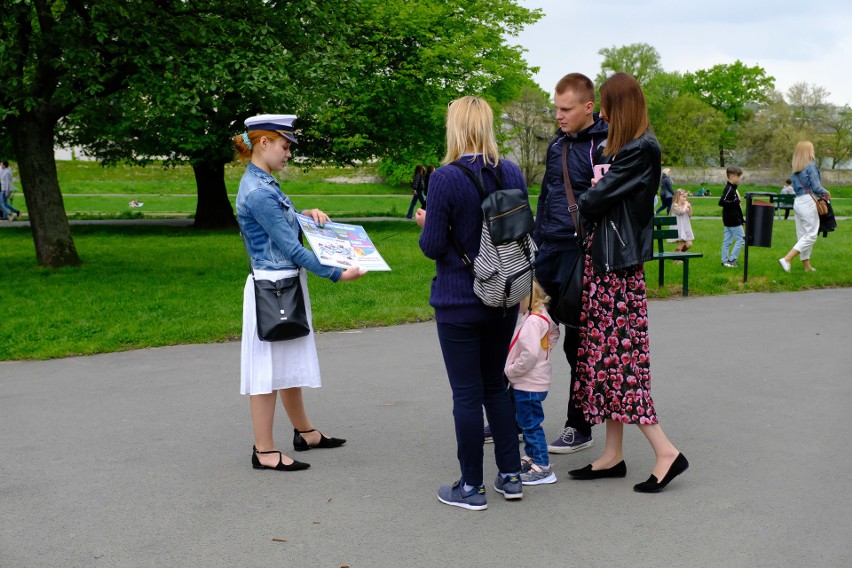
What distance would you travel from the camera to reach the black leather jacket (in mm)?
4598

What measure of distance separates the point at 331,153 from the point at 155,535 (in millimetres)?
23228

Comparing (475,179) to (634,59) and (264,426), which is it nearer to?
(264,426)

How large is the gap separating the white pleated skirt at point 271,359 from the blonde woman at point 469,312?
3.41 ft

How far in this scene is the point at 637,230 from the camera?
4.66m

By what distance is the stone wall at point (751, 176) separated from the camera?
69688mm

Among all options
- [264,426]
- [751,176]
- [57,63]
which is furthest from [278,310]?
[751,176]

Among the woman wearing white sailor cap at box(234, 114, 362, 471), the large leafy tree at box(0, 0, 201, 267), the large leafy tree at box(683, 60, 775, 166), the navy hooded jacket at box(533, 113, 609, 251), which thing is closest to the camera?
the woman wearing white sailor cap at box(234, 114, 362, 471)

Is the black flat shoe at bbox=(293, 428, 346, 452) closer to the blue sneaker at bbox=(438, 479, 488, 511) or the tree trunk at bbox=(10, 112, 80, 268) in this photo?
the blue sneaker at bbox=(438, 479, 488, 511)

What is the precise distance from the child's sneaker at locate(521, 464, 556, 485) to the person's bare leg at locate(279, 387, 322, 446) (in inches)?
53.3

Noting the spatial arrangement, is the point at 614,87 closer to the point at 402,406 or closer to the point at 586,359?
the point at 586,359

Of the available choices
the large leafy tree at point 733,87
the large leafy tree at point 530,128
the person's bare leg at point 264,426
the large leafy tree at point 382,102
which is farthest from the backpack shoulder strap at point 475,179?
the large leafy tree at point 733,87

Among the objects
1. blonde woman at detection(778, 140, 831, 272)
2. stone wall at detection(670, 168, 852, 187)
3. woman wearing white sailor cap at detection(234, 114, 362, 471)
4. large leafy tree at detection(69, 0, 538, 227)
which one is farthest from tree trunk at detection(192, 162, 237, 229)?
stone wall at detection(670, 168, 852, 187)

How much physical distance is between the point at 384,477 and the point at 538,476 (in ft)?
2.72

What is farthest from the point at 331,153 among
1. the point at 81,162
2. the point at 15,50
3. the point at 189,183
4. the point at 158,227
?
the point at 81,162
